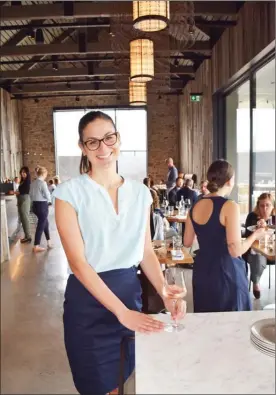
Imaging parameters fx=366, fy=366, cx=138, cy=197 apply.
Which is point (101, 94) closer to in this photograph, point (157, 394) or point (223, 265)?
point (223, 265)

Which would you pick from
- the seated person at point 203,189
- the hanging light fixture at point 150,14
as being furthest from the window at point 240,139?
the hanging light fixture at point 150,14

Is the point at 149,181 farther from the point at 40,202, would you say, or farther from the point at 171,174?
the point at 40,202

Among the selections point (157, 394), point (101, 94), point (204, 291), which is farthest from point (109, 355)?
point (101, 94)

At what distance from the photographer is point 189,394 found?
708 millimetres

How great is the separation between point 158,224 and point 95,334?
3.67 feet

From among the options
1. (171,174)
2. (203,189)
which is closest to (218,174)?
(203,189)

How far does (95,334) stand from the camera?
1198mm

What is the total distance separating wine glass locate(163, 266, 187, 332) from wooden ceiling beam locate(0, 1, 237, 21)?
1323mm

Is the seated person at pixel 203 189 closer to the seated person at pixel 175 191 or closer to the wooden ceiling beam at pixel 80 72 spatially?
the seated person at pixel 175 191

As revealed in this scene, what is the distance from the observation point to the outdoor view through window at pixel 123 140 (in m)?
1.52

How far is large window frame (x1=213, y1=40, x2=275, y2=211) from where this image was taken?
6.28 ft

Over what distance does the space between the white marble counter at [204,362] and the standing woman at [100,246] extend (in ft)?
0.41

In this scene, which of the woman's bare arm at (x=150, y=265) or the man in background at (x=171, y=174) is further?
the man in background at (x=171, y=174)

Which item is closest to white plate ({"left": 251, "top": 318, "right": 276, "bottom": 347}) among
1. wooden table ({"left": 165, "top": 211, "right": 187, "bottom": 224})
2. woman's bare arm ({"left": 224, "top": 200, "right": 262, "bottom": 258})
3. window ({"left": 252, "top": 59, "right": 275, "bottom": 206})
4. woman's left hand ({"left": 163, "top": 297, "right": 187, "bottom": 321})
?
woman's left hand ({"left": 163, "top": 297, "right": 187, "bottom": 321})
